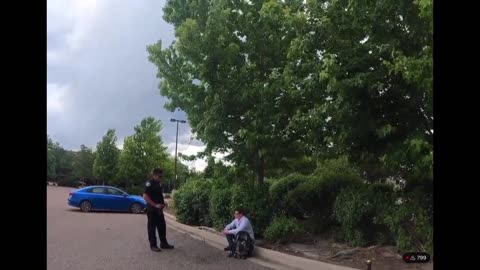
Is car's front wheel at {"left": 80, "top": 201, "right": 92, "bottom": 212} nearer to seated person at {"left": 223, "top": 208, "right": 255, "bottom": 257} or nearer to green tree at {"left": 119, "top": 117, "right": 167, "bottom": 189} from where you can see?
green tree at {"left": 119, "top": 117, "right": 167, "bottom": 189}

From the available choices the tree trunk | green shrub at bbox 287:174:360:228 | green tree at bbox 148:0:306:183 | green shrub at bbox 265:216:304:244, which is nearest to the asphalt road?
green shrub at bbox 265:216:304:244

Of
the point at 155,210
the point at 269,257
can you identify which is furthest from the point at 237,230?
the point at 155,210

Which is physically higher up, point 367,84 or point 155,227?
point 367,84

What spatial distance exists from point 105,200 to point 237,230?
207cm

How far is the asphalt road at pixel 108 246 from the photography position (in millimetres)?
4289

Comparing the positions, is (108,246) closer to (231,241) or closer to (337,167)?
(231,241)

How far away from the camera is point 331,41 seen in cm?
Result: 602

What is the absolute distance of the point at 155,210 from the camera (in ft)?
14.5

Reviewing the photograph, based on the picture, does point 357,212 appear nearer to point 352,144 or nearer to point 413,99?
point 352,144

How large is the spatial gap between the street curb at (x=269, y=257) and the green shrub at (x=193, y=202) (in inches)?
6.4

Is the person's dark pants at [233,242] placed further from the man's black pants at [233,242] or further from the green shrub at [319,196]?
the green shrub at [319,196]

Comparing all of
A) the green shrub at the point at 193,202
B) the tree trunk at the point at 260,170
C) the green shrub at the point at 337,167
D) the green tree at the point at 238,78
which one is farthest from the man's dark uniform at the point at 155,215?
the tree trunk at the point at 260,170
